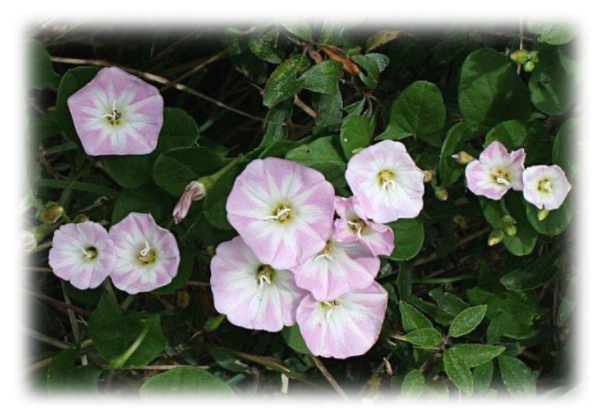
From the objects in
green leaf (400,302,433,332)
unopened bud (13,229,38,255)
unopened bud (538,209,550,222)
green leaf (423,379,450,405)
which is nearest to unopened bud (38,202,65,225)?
unopened bud (13,229,38,255)

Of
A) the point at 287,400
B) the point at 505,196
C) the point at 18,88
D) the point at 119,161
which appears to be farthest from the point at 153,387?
the point at 505,196

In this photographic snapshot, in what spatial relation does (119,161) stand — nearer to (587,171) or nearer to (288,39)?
(288,39)

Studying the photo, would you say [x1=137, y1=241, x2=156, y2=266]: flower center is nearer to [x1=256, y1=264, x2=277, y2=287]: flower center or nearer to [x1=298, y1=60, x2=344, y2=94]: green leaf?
[x1=256, y1=264, x2=277, y2=287]: flower center

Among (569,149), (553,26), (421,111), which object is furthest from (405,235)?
(553,26)

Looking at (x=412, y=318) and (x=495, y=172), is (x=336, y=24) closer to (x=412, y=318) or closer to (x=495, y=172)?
(x=495, y=172)

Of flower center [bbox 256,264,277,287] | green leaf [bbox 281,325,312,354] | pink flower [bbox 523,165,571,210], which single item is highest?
pink flower [bbox 523,165,571,210]

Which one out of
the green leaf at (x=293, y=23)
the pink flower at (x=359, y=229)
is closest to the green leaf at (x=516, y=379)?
the pink flower at (x=359, y=229)
